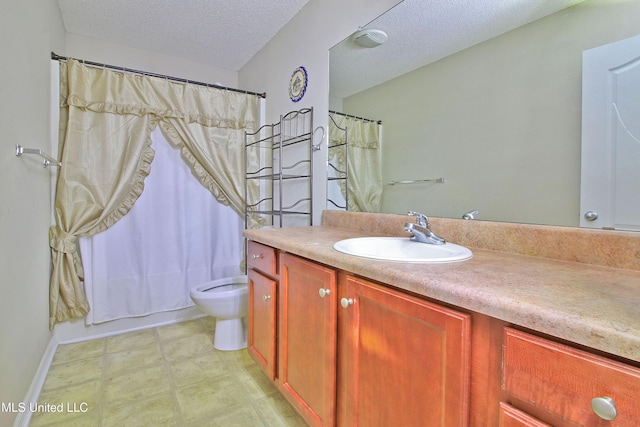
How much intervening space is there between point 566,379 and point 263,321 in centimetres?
124

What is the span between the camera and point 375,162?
5.28 feet

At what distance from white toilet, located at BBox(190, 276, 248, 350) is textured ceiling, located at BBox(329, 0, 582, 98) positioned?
55.0 inches

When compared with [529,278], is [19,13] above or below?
above

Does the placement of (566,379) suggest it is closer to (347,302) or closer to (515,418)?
(515,418)

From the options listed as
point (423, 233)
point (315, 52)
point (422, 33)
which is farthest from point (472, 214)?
point (315, 52)

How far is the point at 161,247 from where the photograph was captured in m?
2.32

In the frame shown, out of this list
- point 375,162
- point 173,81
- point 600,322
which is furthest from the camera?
point 173,81

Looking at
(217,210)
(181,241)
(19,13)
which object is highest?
(19,13)

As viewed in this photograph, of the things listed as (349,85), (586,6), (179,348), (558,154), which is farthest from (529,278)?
(179,348)

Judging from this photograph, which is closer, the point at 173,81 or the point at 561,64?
the point at 561,64

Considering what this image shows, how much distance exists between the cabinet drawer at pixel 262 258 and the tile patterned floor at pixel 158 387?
65 centimetres

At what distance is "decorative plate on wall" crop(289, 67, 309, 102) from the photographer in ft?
6.68

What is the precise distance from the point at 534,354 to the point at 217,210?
238 centimetres

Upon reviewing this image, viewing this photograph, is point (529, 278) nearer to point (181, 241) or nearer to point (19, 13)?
point (19, 13)
